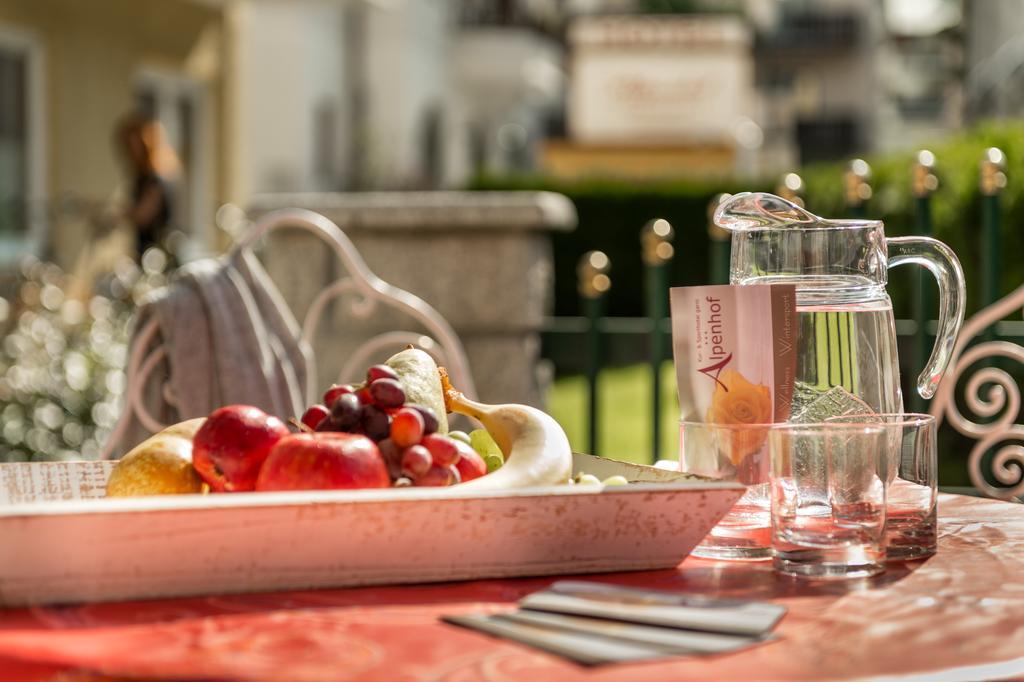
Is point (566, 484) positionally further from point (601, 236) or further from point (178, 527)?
point (601, 236)

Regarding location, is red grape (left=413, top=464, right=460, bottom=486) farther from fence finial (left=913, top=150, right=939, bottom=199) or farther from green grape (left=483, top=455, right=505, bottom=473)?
fence finial (left=913, top=150, right=939, bottom=199)

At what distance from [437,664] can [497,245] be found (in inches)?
125

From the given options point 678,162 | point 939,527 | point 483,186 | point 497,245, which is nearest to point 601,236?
point 483,186

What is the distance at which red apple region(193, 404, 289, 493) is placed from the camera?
52.6 inches

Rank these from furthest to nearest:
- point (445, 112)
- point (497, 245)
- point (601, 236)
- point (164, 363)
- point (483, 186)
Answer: point (445, 112) → point (483, 186) → point (601, 236) → point (497, 245) → point (164, 363)

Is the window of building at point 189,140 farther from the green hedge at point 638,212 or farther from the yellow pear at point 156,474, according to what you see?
the yellow pear at point 156,474

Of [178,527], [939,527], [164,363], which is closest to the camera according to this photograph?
[178,527]

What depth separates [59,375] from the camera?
5273 millimetres

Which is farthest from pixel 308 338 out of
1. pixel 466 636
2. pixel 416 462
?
pixel 466 636

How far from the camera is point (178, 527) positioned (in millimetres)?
1172

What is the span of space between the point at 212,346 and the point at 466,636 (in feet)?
5.16

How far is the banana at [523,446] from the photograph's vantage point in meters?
1.32

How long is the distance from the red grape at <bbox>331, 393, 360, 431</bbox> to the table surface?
0.64 ft

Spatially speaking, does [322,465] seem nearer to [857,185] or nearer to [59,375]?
[857,185]
